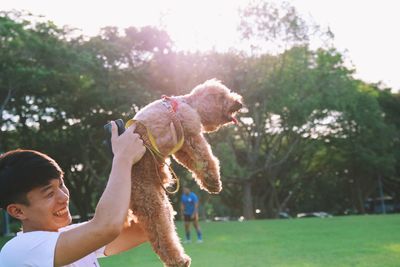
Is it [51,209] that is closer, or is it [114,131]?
[51,209]

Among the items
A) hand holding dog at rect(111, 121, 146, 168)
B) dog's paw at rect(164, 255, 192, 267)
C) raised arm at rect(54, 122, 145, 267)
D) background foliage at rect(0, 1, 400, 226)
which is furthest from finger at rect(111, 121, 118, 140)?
background foliage at rect(0, 1, 400, 226)

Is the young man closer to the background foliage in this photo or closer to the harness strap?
the harness strap

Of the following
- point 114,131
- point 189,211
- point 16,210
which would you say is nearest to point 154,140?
point 114,131

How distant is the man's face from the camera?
6.91ft

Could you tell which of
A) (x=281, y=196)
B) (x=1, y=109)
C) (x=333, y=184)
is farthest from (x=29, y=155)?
(x=333, y=184)

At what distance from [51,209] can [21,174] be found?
0.20 meters

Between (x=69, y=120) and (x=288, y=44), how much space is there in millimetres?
12309

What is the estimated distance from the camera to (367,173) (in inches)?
1692

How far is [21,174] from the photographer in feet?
6.66

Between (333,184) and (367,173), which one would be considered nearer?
(367,173)

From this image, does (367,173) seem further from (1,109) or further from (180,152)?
(180,152)

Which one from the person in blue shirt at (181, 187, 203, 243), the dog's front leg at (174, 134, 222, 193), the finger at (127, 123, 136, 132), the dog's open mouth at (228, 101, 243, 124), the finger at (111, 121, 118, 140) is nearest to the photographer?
the finger at (111, 121, 118, 140)

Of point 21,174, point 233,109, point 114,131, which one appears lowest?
point 21,174

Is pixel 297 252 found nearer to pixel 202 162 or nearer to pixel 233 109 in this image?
pixel 233 109
